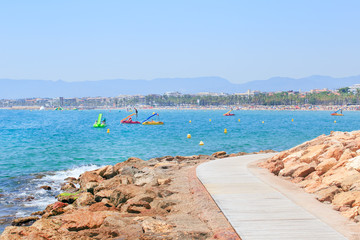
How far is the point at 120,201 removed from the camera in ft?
44.4

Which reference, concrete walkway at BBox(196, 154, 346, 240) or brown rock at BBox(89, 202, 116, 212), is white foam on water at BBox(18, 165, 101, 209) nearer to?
brown rock at BBox(89, 202, 116, 212)

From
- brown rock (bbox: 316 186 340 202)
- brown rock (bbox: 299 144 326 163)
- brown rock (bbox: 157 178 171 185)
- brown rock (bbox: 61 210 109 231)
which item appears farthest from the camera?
brown rock (bbox: 299 144 326 163)

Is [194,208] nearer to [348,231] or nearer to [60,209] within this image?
[348,231]

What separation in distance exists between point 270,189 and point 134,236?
5591 mm

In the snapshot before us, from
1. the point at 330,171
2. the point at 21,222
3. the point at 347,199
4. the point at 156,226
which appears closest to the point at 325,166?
the point at 330,171

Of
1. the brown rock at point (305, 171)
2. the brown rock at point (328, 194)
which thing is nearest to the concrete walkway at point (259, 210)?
the brown rock at point (328, 194)

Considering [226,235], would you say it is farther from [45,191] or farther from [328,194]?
[45,191]

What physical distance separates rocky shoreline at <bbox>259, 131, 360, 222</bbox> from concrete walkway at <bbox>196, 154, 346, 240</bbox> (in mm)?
1105

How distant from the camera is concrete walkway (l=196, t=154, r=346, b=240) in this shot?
9.12 metres

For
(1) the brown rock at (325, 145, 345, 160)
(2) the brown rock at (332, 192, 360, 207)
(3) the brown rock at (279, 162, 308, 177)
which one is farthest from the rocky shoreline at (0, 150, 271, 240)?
(1) the brown rock at (325, 145, 345, 160)

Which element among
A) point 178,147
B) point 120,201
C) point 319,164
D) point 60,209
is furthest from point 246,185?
point 178,147

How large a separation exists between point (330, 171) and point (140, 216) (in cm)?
703

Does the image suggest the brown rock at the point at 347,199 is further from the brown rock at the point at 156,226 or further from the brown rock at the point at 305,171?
the brown rock at the point at 156,226

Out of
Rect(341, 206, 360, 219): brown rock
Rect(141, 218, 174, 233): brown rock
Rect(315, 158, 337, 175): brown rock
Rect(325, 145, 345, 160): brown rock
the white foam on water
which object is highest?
Rect(325, 145, 345, 160): brown rock
